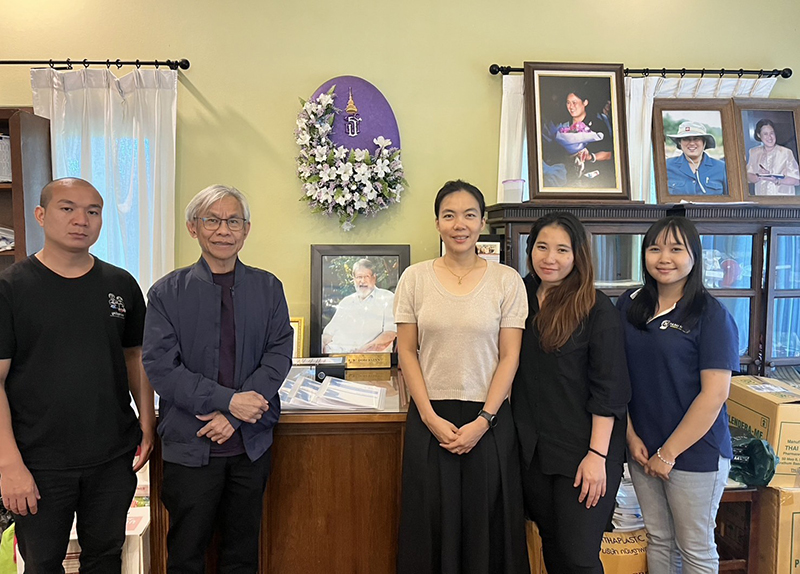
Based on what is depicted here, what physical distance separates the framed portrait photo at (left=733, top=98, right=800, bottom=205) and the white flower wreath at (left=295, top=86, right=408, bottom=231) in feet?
5.86

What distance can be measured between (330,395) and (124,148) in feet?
5.46

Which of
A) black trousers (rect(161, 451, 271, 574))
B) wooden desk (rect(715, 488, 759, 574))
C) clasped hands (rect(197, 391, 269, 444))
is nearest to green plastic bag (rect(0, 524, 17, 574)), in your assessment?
black trousers (rect(161, 451, 271, 574))

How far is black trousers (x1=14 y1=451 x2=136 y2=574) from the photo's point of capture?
151 cm

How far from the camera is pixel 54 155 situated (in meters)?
2.58

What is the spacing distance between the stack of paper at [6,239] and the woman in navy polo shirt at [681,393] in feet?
8.61

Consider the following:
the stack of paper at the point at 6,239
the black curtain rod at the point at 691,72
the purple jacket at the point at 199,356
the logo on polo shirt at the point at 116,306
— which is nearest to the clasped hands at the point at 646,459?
the purple jacket at the point at 199,356

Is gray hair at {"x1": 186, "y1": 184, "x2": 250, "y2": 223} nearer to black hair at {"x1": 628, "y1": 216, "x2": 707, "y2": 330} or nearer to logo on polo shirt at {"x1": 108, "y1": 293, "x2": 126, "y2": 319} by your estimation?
logo on polo shirt at {"x1": 108, "y1": 293, "x2": 126, "y2": 319}

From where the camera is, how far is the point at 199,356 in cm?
159

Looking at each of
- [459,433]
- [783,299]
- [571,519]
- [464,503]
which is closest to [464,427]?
[459,433]

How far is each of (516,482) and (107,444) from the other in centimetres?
123

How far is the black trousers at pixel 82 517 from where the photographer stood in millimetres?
1513

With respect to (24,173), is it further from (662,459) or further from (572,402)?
(662,459)

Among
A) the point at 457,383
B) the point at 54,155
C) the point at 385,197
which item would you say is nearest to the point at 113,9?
the point at 54,155

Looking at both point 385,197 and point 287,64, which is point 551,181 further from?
point 287,64
